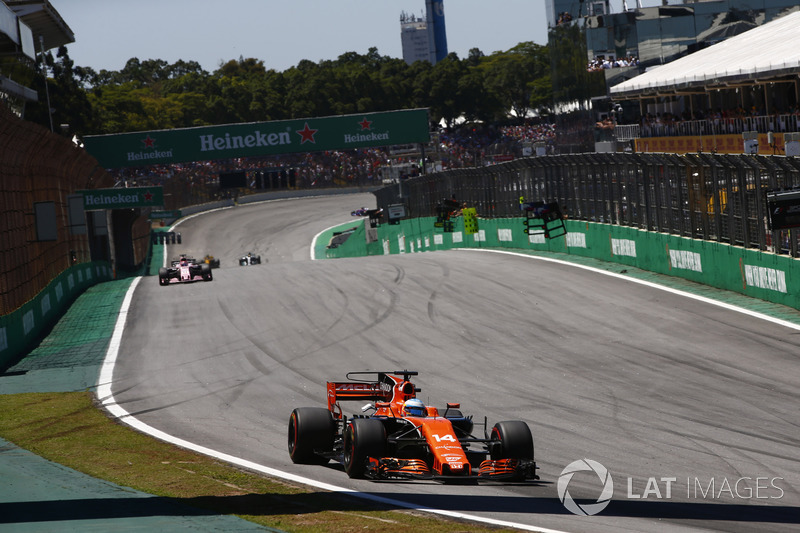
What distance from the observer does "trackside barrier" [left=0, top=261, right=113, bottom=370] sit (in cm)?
1973

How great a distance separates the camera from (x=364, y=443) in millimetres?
9781

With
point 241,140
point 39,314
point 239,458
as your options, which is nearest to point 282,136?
Result: point 241,140

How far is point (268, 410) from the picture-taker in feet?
45.7

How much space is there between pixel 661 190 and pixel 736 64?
1347 cm

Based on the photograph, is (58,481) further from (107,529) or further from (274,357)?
(274,357)

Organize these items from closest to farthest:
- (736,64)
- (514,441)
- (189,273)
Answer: (514,441) < (189,273) < (736,64)

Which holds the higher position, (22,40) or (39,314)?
(22,40)

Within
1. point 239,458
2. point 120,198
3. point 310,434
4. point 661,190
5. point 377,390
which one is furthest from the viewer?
point 120,198

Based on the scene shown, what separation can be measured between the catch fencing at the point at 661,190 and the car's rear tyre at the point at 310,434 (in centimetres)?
1133

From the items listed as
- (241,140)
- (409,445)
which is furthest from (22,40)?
(409,445)

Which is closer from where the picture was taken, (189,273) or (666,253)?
(666,253)

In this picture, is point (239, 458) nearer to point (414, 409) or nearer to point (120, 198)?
point (414, 409)

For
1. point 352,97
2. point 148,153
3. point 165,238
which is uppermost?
point 352,97

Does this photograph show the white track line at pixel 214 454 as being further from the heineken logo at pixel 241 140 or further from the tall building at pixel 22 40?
the heineken logo at pixel 241 140
